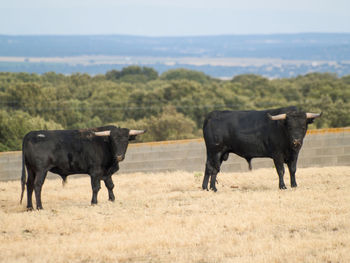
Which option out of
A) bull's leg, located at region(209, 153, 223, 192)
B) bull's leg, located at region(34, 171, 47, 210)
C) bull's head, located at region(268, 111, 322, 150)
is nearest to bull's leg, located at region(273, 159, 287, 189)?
bull's head, located at region(268, 111, 322, 150)

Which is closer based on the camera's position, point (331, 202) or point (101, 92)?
point (331, 202)

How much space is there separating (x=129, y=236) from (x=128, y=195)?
5.92m

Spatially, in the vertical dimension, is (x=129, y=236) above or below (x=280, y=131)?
below

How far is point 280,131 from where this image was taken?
1622cm

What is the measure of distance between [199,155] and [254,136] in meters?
7.81

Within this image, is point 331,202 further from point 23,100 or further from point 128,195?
point 23,100

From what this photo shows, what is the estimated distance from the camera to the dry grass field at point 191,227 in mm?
10305

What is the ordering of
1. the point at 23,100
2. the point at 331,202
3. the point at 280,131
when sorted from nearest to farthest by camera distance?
the point at 331,202
the point at 280,131
the point at 23,100

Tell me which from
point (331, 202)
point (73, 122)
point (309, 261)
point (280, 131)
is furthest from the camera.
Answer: point (73, 122)

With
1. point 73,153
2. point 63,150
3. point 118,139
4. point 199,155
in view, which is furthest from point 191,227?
point 199,155

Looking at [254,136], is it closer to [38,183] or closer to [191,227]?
[191,227]

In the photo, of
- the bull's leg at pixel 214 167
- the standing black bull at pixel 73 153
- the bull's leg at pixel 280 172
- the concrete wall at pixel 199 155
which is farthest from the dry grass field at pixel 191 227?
the concrete wall at pixel 199 155

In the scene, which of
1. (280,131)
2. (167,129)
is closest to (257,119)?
(280,131)

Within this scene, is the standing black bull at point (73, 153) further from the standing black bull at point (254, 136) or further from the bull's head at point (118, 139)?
the standing black bull at point (254, 136)
